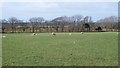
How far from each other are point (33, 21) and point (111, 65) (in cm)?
9943

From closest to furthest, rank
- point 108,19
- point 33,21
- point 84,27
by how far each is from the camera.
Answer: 1. point 84,27
2. point 33,21
3. point 108,19

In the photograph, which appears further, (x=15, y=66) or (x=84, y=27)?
(x=84, y=27)

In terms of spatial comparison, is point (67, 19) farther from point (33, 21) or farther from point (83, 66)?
point (83, 66)

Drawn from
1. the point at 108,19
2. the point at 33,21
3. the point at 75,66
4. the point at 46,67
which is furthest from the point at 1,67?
the point at 108,19

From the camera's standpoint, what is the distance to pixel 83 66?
1054 centimetres

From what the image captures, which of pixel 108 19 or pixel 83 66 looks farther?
pixel 108 19

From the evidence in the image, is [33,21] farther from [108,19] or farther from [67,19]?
[108,19]

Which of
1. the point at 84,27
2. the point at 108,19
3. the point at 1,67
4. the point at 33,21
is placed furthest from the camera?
the point at 108,19

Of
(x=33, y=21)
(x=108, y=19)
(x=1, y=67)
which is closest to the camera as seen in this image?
(x=1, y=67)

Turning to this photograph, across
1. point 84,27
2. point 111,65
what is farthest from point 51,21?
point 111,65

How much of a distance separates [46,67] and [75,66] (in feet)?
3.29

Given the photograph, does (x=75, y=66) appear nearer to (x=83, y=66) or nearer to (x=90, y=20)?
(x=83, y=66)

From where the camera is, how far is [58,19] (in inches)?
4525

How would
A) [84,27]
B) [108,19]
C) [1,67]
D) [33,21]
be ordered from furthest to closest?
[108,19] → [33,21] → [84,27] → [1,67]
